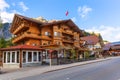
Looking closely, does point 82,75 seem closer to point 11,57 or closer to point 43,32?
point 11,57

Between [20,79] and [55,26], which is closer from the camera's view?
[20,79]

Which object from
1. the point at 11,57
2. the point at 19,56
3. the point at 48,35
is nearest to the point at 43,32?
the point at 48,35

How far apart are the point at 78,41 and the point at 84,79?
176 feet

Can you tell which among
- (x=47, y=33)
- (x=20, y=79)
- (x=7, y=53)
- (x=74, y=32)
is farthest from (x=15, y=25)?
(x=20, y=79)

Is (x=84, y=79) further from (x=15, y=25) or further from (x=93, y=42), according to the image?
(x=93, y=42)

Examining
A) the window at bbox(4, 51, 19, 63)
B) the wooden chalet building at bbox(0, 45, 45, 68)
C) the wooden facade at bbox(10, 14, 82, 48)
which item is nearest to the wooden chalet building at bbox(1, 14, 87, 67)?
the wooden facade at bbox(10, 14, 82, 48)

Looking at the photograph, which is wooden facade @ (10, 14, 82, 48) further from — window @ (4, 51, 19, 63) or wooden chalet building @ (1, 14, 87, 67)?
window @ (4, 51, 19, 63)

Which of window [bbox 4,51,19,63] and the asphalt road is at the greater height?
window [bbox 4,51,19,63]

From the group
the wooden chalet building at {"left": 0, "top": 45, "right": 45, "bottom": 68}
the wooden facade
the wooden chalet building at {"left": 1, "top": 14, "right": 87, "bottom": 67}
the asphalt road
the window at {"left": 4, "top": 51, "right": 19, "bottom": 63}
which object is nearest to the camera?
the asphalt road

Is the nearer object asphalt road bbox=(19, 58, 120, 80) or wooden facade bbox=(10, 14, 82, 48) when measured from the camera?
asphalt road bbox=(19, 58, 120, 80)

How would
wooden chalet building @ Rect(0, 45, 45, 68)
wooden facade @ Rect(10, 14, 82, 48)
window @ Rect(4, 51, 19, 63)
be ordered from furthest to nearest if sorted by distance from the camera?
1. wooden facade @ Rect(10, 14, 82, 48)
2. window @ Rect(4, 51, 19, 63)
3. wooden chalet building @ Rect(0, 45, 45, 68)

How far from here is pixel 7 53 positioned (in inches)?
1594

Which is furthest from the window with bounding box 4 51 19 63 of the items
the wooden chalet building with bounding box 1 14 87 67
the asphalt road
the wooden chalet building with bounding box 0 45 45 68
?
the asphalt road

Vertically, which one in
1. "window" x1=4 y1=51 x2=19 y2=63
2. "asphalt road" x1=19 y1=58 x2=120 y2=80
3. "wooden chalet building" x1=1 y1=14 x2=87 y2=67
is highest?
"wooden chalet building" x1=1 y1=14 x2=87 y2=67
